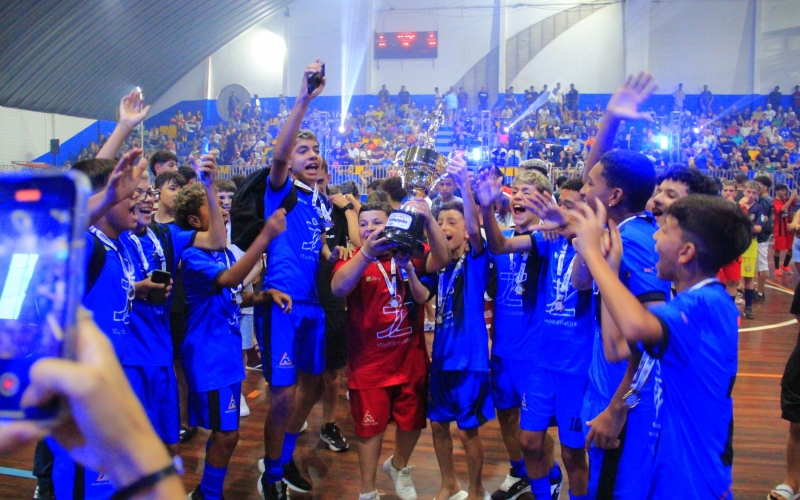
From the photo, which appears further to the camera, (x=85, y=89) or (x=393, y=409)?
(x=85, y=89)

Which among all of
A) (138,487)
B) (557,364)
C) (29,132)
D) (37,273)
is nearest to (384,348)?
(557,364)

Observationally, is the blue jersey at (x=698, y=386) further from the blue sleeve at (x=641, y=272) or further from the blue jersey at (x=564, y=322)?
the blue jersey at (x=564, y=322)

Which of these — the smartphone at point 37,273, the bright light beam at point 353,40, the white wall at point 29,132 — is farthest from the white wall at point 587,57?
the smartphone at point 37,273

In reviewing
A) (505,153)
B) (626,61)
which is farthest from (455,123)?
(626,61)

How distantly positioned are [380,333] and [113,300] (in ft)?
4.90

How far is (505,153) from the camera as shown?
20.1 metres

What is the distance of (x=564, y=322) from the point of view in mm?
3346

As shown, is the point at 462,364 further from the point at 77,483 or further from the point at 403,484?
the point at 77,483

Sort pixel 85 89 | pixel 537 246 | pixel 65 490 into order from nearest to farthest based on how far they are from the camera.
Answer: pixel 65 490 < pixel 537 246 < pixel 85 89

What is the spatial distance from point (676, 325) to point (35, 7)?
739 inches

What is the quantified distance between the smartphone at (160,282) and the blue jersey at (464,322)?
1.51 meters

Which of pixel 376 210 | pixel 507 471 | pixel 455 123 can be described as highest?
pixel 455 123

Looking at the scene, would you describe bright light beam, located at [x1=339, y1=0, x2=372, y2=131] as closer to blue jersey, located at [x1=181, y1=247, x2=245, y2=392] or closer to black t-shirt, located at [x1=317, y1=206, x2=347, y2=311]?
black t-shirt, located at [x1=317, y1=206, x2=347, y2=311]

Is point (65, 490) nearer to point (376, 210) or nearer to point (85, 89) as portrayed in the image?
point (376, 210)
